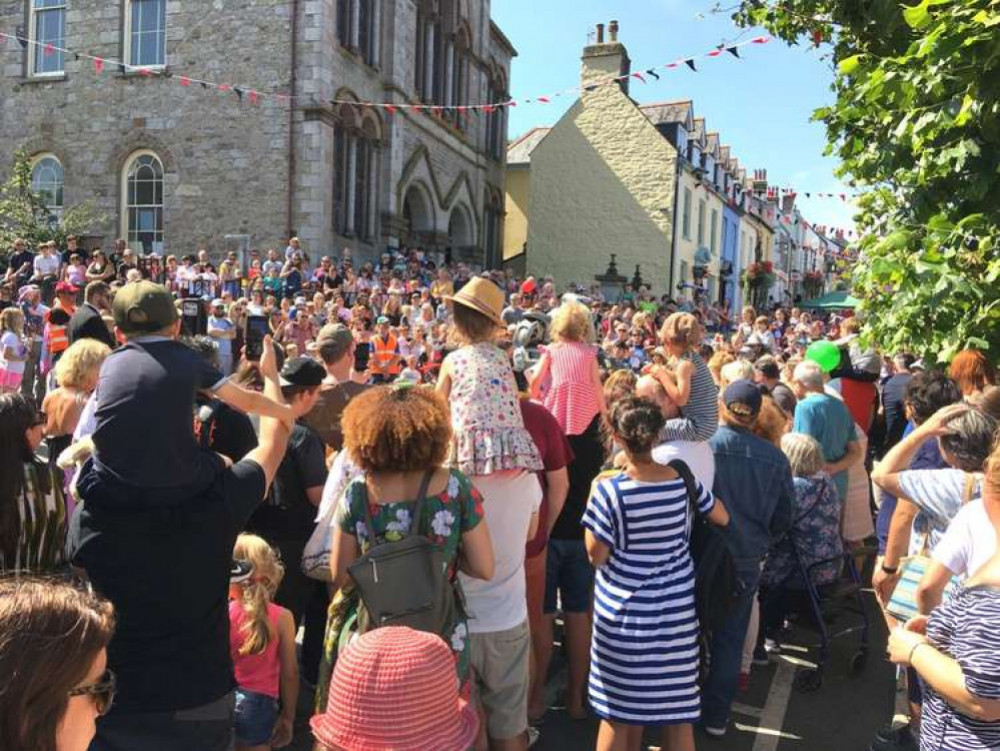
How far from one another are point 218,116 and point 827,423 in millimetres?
18298

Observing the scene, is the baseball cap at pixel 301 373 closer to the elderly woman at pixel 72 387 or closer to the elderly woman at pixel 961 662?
the elderly woman at pixel 72 387

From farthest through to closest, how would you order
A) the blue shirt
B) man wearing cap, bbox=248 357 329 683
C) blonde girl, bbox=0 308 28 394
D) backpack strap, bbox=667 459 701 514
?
blonde girl, bbox=0 308 28 394, the blue shirt, man wearing cap, bbox=248 357 329 683, backpack strap, bbox=667 459 701 514

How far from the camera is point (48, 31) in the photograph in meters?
20.9

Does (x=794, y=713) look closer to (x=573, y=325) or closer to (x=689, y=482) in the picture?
(x=689, y=482)

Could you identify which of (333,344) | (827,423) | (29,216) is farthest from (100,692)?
(29,216)

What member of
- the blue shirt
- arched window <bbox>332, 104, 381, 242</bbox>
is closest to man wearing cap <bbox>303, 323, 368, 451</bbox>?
the blue shirt

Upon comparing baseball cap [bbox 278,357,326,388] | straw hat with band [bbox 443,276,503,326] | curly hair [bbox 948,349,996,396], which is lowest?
baseball cap [bbox 278,357,326,388]

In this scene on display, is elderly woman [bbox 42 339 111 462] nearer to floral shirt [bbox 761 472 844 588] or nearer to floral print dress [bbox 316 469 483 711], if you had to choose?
floral print dress [bbox 316 469 483 711]

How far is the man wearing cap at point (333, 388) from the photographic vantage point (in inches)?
156

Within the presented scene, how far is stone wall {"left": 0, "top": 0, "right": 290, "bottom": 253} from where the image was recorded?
19.2 meters

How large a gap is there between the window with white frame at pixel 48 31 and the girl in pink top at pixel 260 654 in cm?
2234

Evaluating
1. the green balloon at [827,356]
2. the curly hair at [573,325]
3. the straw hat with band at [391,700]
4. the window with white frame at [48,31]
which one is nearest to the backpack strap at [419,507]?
the straw hat with band at [391,700]

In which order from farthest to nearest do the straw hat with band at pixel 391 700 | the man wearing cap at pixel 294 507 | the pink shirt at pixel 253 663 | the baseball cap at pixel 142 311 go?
the man wearing cap at pixel 294 507 < the pink shirt at pixel 253 663 < the baseball cap at pixel 142 311 < the straw hat with band at pixel 391 700

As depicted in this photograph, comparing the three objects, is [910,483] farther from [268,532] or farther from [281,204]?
[281,204]
